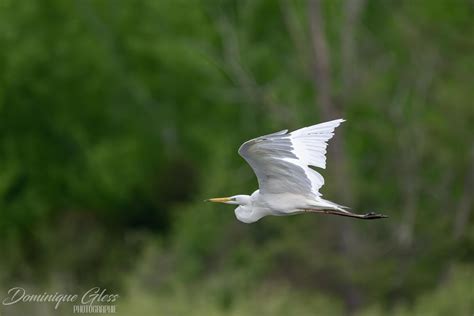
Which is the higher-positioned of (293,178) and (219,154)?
(293,178)

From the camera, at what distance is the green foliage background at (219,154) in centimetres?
2134

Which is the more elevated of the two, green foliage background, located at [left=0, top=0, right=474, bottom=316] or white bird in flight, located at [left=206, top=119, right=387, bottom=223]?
white bird in flight, located at [left=206, top=119, right=387, bottom=223]

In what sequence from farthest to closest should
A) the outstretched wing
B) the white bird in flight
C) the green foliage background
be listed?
1. the green foliage background
2. the white bird in flight
3. the outstretched wing

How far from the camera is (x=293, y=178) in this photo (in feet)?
30.9

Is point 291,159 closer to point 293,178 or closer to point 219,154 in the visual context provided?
point 293,178

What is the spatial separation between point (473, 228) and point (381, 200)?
3436mm

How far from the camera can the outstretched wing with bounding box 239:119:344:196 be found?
880cm

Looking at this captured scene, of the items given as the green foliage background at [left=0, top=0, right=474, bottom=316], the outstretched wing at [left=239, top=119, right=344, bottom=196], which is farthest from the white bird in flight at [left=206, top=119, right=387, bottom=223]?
the green foliage background at [left=0, top=0, right=474, bottom=316]

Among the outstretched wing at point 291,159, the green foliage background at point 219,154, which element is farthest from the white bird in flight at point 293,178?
the green foliage background at point 219,154

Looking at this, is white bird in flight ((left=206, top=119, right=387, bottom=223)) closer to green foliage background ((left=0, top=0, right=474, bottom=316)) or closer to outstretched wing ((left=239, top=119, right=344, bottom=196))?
outstretched wing ((left=239, top=119, right=344, bottom=196))

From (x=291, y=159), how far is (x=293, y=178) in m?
0.41

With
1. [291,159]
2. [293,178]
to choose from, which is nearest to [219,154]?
[293,178]

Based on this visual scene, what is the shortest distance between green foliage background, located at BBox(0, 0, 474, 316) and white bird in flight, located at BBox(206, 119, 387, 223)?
5.67m

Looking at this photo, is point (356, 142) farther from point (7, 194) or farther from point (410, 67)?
point (7, 194)
